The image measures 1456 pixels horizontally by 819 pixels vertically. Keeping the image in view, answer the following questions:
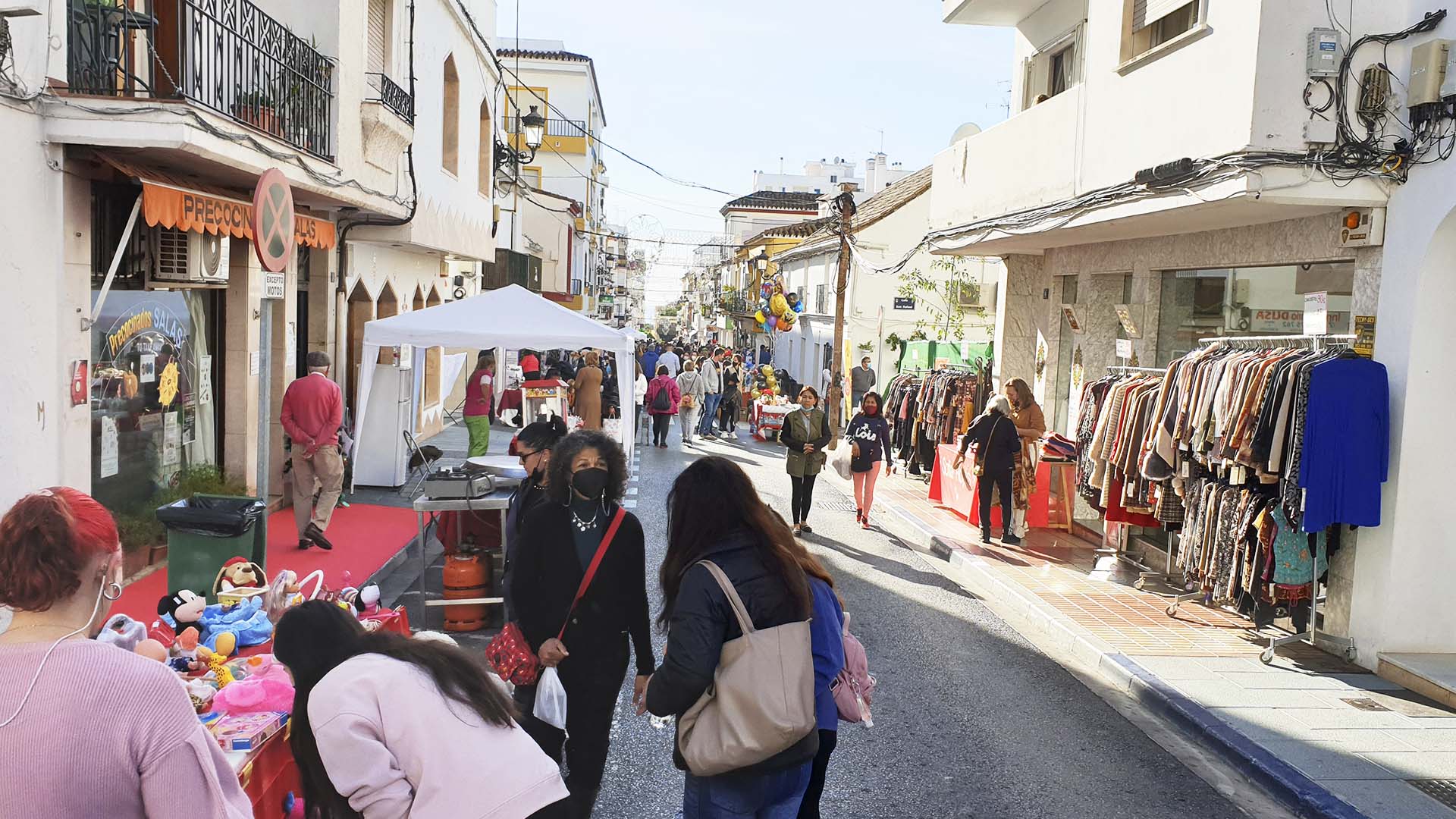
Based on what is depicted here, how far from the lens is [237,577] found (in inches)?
243

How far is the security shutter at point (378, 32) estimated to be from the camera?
14.8m

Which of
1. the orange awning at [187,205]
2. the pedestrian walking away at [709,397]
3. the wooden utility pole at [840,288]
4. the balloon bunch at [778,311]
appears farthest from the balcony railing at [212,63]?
the balloon bunch at [778,311]

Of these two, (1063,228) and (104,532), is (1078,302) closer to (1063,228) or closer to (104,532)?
(1063,228)

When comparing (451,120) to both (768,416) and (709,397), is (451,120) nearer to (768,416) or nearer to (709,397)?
(709,397)

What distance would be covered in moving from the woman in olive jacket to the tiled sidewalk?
79.3 inches

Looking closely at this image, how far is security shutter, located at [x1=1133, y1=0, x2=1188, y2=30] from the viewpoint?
9.70 meters

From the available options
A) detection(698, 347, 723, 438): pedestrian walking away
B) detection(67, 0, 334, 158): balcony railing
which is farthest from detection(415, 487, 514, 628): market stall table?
detection(698, 347, 723, 438): pedestrian walking away

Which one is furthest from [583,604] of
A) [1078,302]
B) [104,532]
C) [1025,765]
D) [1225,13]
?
[1078,302]

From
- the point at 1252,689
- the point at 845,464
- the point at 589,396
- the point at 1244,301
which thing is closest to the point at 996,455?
the point at 845,464

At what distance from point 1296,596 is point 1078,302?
252 inches

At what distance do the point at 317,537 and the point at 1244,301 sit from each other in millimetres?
9081

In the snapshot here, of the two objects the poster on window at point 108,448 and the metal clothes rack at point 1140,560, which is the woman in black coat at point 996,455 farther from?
the poster on window at point 108,448

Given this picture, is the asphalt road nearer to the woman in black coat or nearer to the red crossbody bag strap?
the red crossbody bag strap

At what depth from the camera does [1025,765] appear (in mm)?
6281
